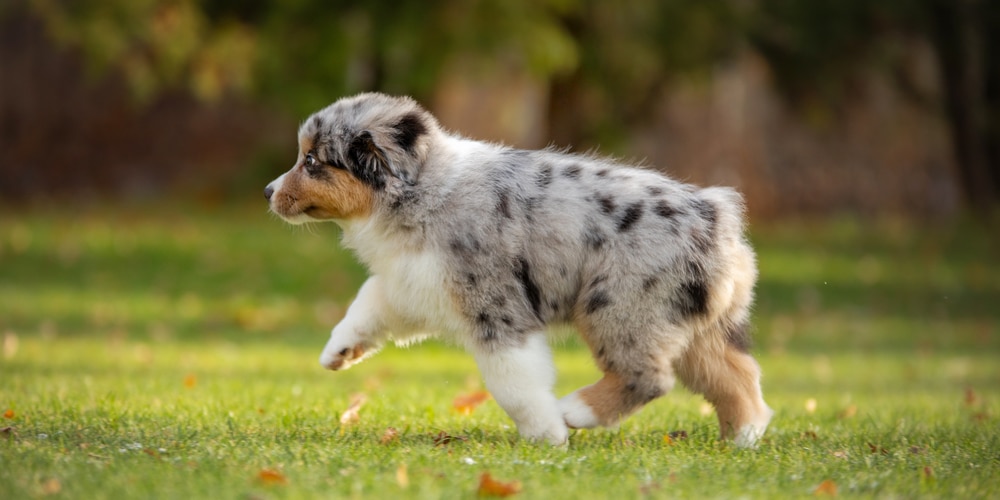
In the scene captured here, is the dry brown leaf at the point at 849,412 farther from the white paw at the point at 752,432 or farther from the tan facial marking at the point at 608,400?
the tan facial marking at the point at 608,400

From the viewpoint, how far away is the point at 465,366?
1374 cm

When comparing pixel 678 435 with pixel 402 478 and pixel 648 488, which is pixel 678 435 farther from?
pixel 402 478

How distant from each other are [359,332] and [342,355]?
0.60 feet

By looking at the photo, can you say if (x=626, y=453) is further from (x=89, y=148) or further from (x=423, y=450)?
(x=89, y=148)

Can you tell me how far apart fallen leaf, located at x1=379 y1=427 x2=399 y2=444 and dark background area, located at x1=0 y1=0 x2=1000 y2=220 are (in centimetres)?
784

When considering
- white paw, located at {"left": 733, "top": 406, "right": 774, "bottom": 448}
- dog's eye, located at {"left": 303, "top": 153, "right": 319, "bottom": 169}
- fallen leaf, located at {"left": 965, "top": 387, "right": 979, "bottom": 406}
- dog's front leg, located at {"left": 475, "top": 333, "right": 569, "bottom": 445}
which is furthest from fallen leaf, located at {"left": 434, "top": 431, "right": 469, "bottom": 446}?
fallen leaf, located at {"left": 965, "top": 387, "right": 979, "bottom": 406}

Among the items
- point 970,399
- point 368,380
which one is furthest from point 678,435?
point 368,380

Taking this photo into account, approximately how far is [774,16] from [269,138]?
1176 centimetres

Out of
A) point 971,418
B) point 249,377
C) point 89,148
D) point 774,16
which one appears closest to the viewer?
point 971,418

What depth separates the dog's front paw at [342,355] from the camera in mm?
7277

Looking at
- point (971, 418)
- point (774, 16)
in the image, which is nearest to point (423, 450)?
Result: point (971, 418)

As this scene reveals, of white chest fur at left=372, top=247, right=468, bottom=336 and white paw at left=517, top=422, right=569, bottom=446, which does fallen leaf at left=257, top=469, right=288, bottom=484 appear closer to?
white chest fur at left=372, top=247, right=468, bottom=336

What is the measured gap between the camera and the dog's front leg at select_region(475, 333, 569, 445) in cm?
666

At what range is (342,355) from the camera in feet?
23.9
